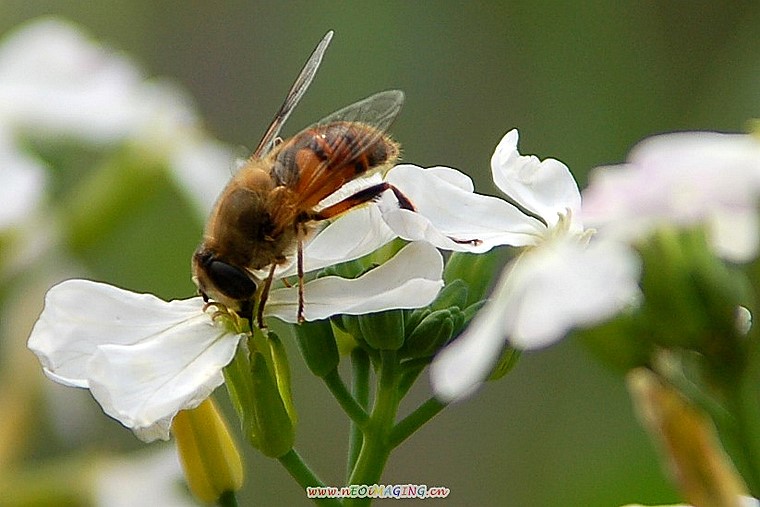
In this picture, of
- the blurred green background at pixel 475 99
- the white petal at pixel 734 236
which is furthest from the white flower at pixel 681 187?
the blurred green background at pixel 475 99

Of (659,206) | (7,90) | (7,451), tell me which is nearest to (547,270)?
(659,206)

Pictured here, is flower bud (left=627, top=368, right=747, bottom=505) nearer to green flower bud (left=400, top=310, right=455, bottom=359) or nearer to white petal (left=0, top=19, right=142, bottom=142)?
green flower bud (left=400, top=310, right=455, bottom=359)

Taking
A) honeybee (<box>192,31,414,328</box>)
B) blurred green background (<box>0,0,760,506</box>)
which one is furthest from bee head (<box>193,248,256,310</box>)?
blurred green background (<box>0,0,760,506</box>)

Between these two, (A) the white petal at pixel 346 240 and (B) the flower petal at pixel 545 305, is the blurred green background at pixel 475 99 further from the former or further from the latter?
(B) the flower petal at pixel 545 305

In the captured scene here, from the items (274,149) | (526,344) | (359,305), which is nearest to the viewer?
(526,344)

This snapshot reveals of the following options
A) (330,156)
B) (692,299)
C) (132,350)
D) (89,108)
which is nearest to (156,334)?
(132,350)

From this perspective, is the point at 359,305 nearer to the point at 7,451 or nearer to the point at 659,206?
the point at 659,206

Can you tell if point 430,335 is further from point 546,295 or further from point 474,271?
point 546,295
